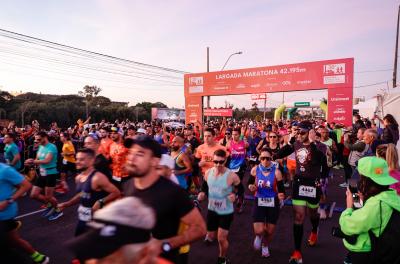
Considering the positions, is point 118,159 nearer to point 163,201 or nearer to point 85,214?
point 85,214

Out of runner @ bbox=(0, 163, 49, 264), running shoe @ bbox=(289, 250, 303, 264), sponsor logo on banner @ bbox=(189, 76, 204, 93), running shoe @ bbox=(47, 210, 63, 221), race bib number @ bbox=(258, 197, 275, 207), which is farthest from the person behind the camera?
sponsor logo on banner @ bbox=(189, 76, 204, 93)

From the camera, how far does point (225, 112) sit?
963 inches

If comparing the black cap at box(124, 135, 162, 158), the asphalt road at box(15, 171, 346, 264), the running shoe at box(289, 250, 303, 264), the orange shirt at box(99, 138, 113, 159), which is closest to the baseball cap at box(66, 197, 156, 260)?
the black cap at box(124, 135, 162, 158)

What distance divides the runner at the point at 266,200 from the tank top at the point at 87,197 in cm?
251

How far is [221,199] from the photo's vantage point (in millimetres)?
4645

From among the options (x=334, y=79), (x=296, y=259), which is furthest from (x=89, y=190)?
(x=334, y=79)

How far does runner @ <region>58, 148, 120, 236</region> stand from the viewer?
4.15 meters

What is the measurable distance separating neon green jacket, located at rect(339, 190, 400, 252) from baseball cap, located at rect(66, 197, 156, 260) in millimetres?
2010

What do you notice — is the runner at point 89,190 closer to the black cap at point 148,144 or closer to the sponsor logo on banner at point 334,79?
the black cap at point 148,144

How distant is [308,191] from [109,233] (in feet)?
14.5

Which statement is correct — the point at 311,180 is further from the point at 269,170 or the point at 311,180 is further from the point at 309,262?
the point at 309,262

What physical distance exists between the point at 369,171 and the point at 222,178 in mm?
2417

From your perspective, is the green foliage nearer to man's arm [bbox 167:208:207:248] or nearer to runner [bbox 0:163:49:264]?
runner [bbox 0:163:49:264]

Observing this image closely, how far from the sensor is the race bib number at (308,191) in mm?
5102
